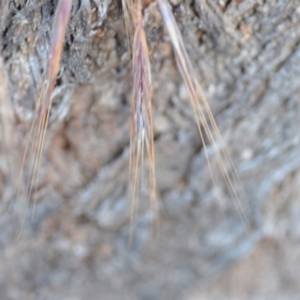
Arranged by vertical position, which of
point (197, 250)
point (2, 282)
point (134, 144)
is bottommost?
point (2, 282)

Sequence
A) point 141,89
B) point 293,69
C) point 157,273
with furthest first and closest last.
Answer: point 157,273 → point 293,69 → point 141,89

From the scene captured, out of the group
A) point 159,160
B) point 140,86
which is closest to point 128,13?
point 140,86

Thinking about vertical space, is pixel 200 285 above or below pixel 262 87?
below

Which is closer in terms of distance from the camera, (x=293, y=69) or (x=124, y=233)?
(x=293, y=69)

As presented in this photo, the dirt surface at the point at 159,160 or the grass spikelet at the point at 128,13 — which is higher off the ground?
the grass spikelet at the point at 128,13

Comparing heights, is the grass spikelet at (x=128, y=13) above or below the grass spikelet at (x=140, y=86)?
above

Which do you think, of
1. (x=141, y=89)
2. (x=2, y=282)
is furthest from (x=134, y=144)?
(x=2, y=282)

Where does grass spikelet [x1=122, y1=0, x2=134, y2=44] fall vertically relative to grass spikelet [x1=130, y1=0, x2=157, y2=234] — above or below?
above

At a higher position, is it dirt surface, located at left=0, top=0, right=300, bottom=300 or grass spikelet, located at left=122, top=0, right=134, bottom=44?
grass spikelet, located at left=122, top=0, right=134, bottom=44

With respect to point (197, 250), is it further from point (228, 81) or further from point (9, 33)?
point (9, 33)
